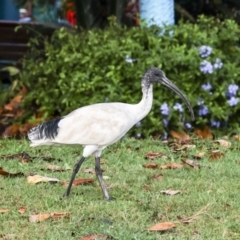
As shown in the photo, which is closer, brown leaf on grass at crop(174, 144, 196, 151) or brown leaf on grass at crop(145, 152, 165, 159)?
brown leaf on grass at crop(145, 152, 165, 159)

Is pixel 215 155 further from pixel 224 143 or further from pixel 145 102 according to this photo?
pixel 145 102

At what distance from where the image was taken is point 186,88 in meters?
10.5

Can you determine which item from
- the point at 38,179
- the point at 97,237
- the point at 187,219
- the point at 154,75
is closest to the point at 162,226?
the point at 187,219

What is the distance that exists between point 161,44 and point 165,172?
3403 millimetres

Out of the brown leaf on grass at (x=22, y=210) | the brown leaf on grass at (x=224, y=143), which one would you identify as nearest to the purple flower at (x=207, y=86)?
the brown leaf on grass at (x=224, y=143)

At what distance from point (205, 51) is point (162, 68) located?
1.96 ft

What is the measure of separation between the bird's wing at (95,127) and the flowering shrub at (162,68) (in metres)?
3.81

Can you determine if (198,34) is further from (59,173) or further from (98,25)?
(59,173)

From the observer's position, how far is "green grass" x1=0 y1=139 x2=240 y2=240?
5648 millimetres

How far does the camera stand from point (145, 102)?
6.61 metres

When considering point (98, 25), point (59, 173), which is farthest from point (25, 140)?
point (98, 25)

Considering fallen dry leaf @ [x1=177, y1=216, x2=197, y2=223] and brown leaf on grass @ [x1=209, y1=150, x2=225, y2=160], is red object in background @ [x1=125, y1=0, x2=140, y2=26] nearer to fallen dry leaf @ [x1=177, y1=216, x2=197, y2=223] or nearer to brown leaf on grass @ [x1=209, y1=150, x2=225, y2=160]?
brown leaf on grass @ [x1=209, y1=150, x2=225, y2=160]

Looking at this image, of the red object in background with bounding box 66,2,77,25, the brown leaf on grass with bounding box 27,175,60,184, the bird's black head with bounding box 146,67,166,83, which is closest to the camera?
the bird's black head with bounding box 146,67,166,83

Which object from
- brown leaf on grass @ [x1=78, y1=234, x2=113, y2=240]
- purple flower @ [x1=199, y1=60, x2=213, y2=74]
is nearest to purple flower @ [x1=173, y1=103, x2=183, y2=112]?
purple flower @ [x1=199, y1=60, x2=213, y2=74]
